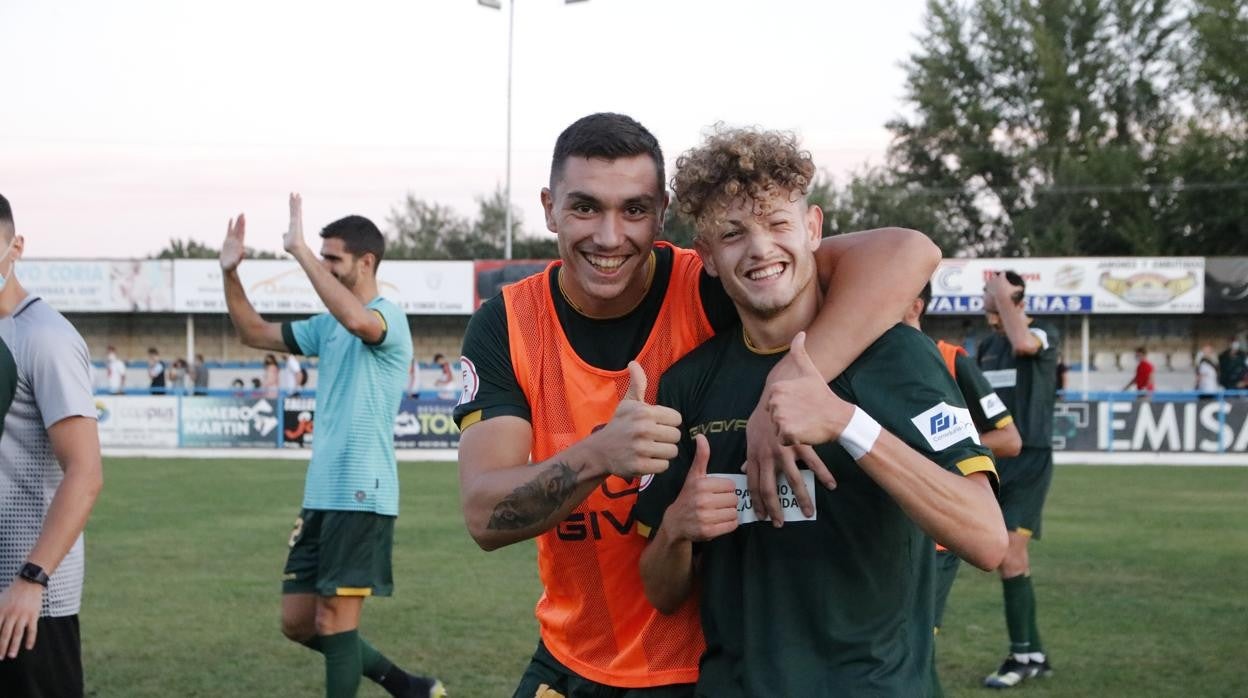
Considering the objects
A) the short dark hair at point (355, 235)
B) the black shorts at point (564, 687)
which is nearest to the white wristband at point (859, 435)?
the black shorts at point (564, 687)

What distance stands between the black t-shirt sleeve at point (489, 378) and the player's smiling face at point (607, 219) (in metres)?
0.31

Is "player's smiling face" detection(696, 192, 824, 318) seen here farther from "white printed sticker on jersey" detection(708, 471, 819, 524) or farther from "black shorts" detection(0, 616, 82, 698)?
"black shorts" detection(0, 616, 82, 698)

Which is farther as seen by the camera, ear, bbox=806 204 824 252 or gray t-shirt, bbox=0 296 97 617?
gray t-shirt, bbox=0 296 97 617

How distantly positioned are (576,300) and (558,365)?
0.66 ft

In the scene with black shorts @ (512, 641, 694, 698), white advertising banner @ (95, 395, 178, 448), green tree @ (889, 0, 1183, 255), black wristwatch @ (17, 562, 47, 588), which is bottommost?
white advertising banner @ (95, 395, 178, 448)

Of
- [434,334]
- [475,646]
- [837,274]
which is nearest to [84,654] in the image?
[475,646]

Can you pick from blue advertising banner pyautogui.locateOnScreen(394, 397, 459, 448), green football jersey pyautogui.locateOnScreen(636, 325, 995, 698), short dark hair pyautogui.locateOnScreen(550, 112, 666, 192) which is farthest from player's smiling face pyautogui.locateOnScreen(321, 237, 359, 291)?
blue advertising banner pyautogui.locateOnScreen(394, 397, 459, 448)

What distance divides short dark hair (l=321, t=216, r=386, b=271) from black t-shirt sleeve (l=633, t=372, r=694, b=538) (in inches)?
170

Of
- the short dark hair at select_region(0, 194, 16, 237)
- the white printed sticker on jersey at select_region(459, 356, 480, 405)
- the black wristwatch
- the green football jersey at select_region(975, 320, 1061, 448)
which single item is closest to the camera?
the white printed sticker on jersey at select_region(459, 356, 480, 405)

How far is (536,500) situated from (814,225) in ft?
3.42

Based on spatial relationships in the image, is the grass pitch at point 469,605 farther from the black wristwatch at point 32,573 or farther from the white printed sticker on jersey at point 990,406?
the black wristwatch at point 32,573

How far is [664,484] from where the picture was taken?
3.56 m

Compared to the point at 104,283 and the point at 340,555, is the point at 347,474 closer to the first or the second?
the point at 340,555

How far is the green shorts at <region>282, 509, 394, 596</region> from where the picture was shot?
717 cm
